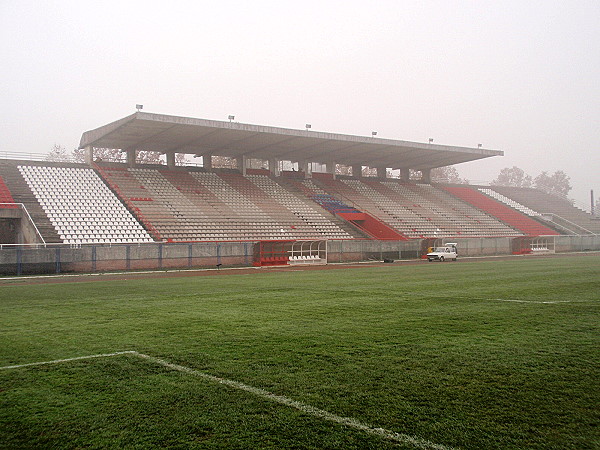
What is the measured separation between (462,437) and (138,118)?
3255 cm

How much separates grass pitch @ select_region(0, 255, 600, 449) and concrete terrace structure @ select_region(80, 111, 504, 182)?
1047 inches

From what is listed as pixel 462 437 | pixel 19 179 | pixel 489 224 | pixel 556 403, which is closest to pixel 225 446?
pixel 462 437

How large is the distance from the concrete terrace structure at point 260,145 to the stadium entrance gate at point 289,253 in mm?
10193

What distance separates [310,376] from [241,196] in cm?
3686

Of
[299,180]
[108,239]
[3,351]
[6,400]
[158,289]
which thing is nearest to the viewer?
[6,400]

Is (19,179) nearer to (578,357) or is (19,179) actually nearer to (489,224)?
(578,357)

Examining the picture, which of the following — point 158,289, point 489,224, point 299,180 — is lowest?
point 158,289

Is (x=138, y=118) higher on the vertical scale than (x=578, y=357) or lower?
higher

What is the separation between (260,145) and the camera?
141ft

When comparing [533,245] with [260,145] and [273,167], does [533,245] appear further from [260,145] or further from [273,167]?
[260,145]

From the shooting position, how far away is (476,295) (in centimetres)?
1267

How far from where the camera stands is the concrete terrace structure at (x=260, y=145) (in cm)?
3619

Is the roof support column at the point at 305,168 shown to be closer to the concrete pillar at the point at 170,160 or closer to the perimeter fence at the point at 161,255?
the concrete pillar at the point at 170,160

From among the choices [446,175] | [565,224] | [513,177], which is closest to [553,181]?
[513,177]
